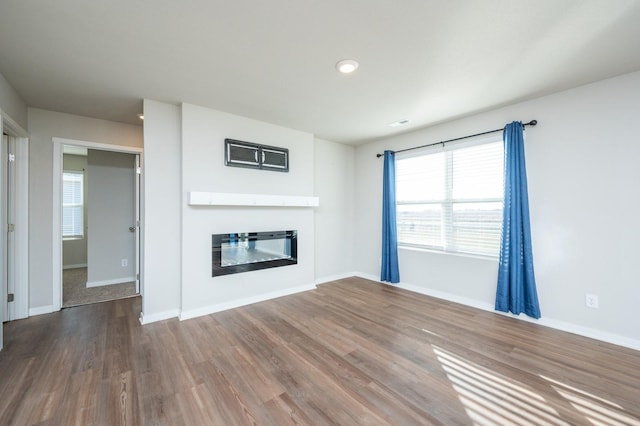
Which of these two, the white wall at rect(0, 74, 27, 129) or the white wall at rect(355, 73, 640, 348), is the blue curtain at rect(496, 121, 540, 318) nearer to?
the white wall at rect(355, 73, 640, 348)

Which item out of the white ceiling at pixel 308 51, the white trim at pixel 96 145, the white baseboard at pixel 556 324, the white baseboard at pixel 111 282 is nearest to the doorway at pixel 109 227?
the white baseboard at pixel 111 282

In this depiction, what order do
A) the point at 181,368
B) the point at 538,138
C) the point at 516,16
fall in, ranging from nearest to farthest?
the point at 516,16
the point at 181,368
the point at 538,138

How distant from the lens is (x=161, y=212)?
3092 mm

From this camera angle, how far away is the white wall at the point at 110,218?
174 inches

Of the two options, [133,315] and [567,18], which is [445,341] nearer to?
[567,18]

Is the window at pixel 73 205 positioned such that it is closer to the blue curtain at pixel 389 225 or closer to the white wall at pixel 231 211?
the white wall at pixel 231 211

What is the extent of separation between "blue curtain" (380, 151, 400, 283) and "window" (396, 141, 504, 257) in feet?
0.42

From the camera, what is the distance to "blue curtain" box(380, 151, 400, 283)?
14.3 feet

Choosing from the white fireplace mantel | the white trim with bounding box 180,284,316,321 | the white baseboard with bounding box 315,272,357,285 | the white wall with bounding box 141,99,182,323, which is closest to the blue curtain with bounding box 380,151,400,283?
the white baseboard with bounding box 315,272,357,285

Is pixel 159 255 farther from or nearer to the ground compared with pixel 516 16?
nearer to the ground

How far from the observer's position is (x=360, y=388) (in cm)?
186

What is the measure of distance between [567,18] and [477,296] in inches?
116

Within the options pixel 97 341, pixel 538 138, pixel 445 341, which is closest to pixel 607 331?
pixel 445 341

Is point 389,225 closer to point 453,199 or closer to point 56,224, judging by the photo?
point 453,199
